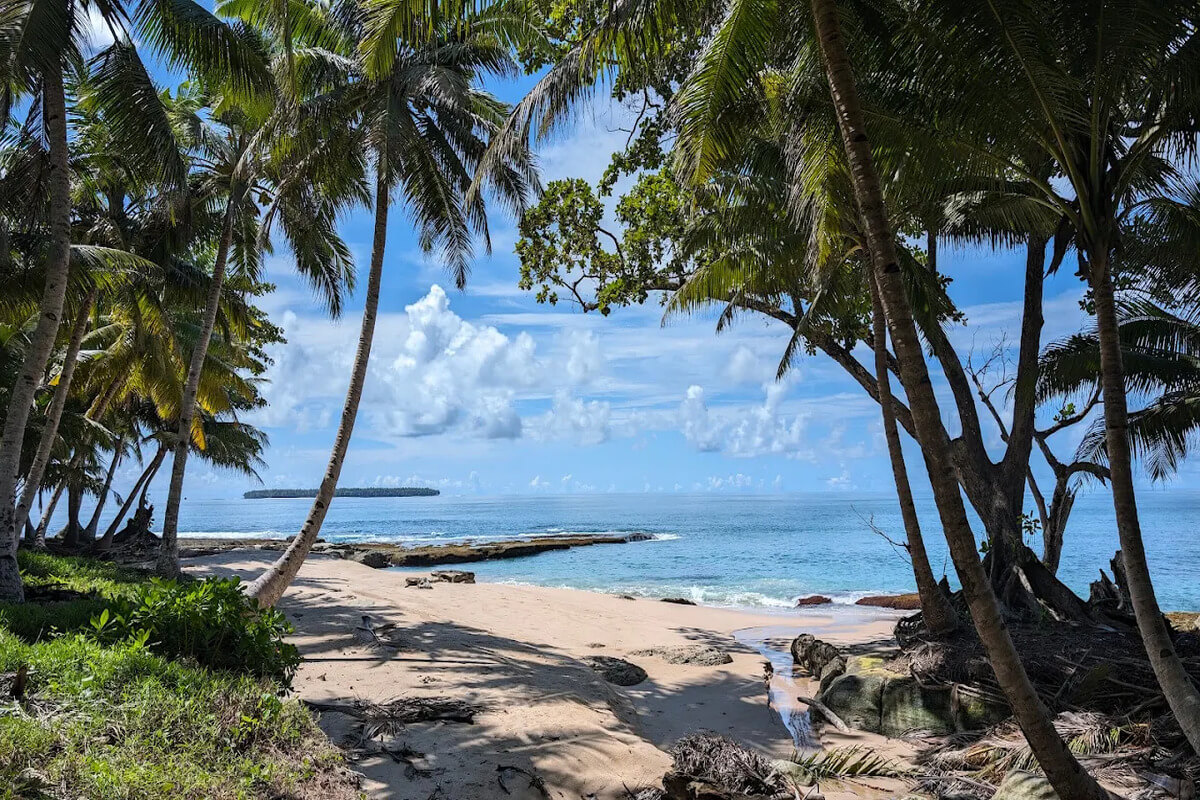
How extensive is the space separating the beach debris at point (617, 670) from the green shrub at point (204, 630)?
15.2 feet

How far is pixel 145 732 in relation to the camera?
152 inches

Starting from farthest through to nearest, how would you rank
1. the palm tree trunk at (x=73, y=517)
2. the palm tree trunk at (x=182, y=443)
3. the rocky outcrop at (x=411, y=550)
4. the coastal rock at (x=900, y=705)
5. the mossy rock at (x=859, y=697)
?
the rocky outcrop at (x=411, y=550), the palm tree trunk at (x=73, y=517), the palm tree trunk at (x=182, y=443), the mossy rock at (x=859, y=697), the coastal rock at (x=900, y=705)

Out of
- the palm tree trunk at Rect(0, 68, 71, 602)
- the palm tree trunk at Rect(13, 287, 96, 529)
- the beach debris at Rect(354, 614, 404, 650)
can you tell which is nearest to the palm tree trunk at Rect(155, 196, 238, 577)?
the palm tree trunk at Rect(13, 287, 96, 529)

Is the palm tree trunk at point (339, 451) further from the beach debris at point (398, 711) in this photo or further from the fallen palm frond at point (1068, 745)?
the fallen palm frond at point (1068, 745)

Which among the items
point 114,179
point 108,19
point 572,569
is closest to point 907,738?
point 108,19

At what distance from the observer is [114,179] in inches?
575

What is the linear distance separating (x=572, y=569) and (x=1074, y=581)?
19.5m

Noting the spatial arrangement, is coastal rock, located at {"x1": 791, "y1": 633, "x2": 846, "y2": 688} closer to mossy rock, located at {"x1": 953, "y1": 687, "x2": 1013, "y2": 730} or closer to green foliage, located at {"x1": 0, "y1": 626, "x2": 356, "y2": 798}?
mossy rock, located at {"x1": 953, "y1": 687, "x2": 1013, "y2": 730}

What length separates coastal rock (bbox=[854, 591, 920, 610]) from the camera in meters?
18.5

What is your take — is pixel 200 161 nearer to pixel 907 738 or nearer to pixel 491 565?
pixel 907 738

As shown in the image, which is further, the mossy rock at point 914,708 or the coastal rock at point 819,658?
the coastal rock at point 819,658

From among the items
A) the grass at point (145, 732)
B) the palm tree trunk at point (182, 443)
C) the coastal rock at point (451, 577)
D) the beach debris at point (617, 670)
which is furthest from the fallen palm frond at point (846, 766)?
the coastal rock at point (451, 577)

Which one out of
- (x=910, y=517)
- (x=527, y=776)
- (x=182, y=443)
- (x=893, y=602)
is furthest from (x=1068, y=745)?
(x=893, y=602)

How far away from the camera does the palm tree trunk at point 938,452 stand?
4398 millimetres
